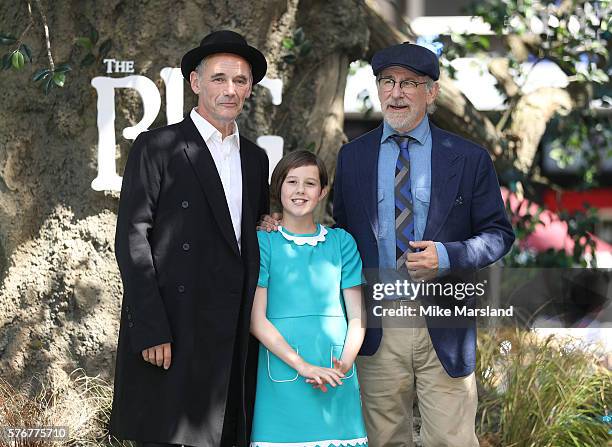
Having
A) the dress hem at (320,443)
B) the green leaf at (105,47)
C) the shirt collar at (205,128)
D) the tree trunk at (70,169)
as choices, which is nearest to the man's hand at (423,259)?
the dress hem at (320,443)

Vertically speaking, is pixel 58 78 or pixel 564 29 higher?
pixel 564 29

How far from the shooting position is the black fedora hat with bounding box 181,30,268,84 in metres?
3.90

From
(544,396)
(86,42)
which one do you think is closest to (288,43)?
(86,42)

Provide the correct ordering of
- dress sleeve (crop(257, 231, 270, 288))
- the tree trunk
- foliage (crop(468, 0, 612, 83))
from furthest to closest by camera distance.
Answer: foliage (crop(468, 0, 612, 83)) < the tree trunk < dress sleeve (crop(257, 231, 270, 288))

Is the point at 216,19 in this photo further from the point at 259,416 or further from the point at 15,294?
the point at 259,416

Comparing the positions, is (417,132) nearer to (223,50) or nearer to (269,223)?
(269,223)

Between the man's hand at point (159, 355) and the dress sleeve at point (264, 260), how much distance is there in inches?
17.1

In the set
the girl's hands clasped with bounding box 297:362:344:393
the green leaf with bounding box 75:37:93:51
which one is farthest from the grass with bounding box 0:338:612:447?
the green leaf with bounding box 75:37:93:51

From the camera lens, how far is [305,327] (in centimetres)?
380

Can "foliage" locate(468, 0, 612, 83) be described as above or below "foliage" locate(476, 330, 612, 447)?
above

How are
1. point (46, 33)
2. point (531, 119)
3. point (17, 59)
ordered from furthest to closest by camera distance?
point (531, 119), point (46, 33), point (17, 59)

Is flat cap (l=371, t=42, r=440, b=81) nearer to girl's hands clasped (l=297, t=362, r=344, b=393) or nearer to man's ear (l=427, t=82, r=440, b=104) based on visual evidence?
man's ear (l=427, t=82, r=440, b=104)

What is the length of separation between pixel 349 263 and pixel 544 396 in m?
1.77

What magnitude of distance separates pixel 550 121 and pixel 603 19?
893 mm
